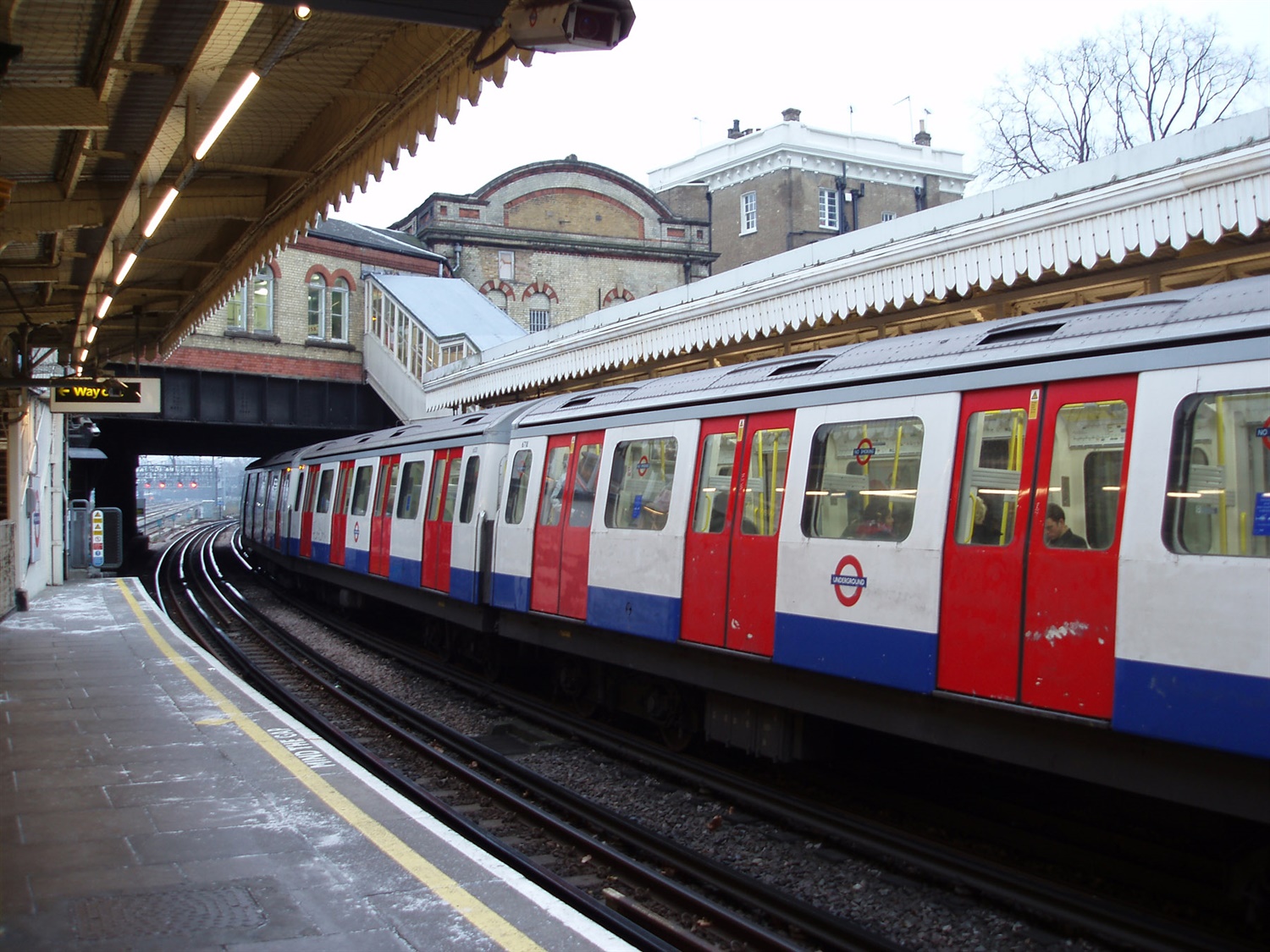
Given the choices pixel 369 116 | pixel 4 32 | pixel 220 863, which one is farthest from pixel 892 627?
pixel 4 32

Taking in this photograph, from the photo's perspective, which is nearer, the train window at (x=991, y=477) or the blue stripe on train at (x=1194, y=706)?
the blue stripe on train at (x=1194, y=706)

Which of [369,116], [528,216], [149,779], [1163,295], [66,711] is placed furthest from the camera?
[528,216]

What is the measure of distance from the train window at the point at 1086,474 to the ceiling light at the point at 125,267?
736 cm

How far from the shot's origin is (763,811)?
7551 millimetres

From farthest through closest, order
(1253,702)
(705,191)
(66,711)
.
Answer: (705,191)
(66,711)
(1253,702)

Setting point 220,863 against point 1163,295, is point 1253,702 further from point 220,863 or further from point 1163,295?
point 220,863

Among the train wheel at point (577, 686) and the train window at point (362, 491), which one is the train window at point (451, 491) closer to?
the train wheel at point (577, 686)

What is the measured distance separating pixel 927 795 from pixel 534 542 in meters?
4.68

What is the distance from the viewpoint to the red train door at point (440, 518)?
43.5ft

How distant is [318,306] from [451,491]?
19.9 meters

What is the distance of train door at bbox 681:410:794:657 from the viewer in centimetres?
757

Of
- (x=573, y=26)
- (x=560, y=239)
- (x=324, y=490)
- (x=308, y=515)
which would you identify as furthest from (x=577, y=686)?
(x=560, y=239)

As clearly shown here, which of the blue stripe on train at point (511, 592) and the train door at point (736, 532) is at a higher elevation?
the train door at point (736, 532)

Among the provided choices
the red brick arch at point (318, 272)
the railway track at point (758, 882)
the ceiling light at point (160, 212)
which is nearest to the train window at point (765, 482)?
the railway track at point (758, 882)
